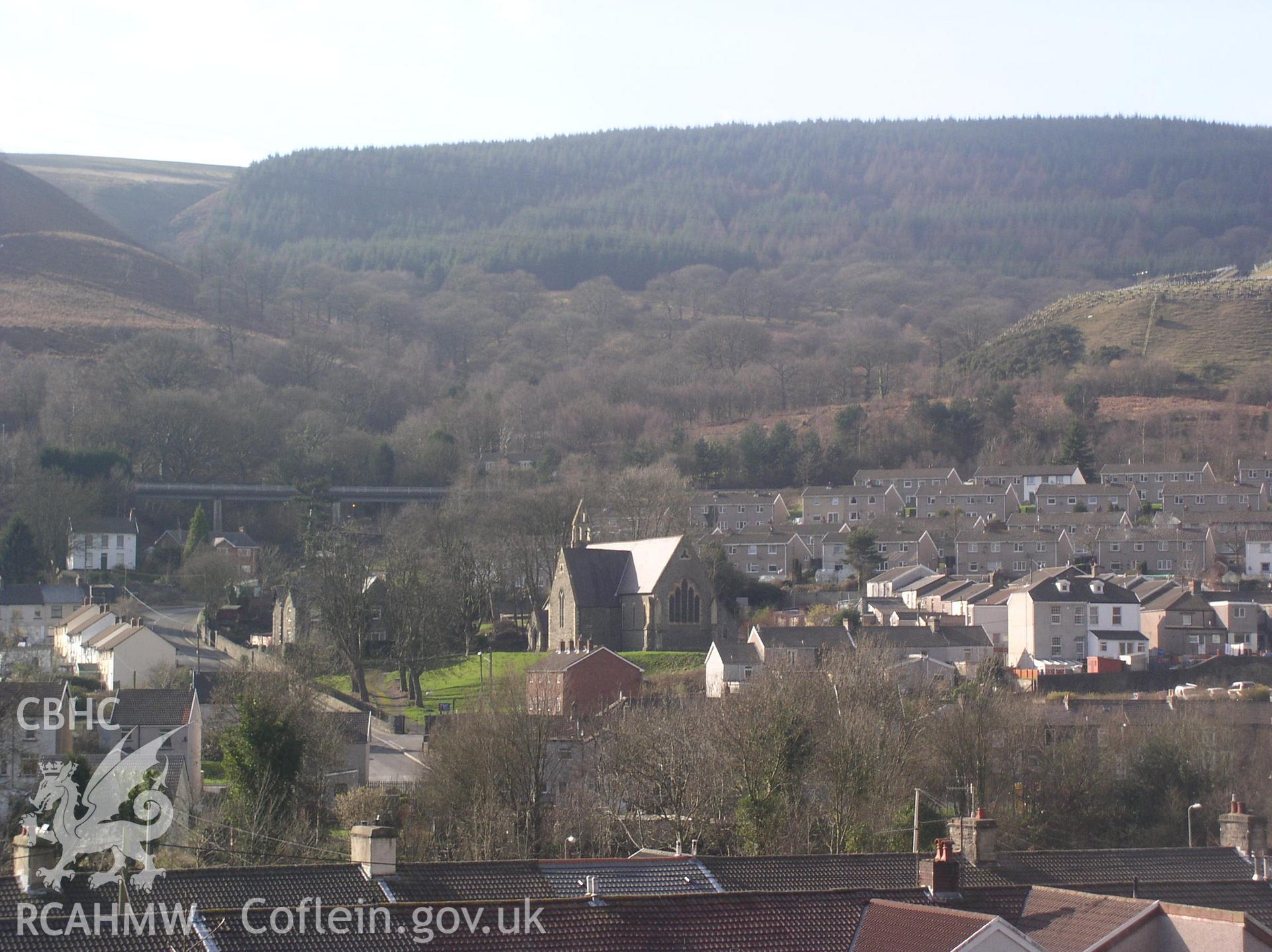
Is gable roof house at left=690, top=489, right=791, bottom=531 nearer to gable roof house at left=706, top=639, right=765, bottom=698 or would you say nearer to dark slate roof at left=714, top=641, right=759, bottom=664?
gable roof house at left=706, top=639, right=765, bottom=698

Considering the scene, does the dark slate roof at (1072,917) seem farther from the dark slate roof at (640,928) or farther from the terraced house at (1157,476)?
the terraced house at (1157,476)

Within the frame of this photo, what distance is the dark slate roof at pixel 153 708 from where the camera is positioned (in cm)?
4241

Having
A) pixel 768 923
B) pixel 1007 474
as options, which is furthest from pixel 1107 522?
pixel 768 923

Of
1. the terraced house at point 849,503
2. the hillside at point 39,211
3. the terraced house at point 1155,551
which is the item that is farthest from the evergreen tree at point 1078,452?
the hillside at point 39,211

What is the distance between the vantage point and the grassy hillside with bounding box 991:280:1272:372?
11600cm

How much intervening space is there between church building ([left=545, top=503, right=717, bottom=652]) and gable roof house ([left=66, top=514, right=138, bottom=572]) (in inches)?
937

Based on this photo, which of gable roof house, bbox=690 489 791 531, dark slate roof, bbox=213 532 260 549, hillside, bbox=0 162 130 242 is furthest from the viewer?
hillside, bbox=0 162 130 242

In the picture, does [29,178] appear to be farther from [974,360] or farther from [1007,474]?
[1007,474]

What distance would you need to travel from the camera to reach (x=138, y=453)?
93.8 meters

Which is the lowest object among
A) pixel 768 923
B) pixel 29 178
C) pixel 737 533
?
pixel 737 533

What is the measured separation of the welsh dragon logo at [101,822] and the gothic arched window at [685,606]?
34273 millimetres

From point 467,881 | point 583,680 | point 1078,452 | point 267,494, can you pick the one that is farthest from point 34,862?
point 1078,452

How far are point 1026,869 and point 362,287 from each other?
167598 millimetres

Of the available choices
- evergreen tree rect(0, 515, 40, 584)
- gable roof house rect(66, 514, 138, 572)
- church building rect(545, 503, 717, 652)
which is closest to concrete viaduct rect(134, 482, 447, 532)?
gable roof house rect(66, 514, 138, 572)
